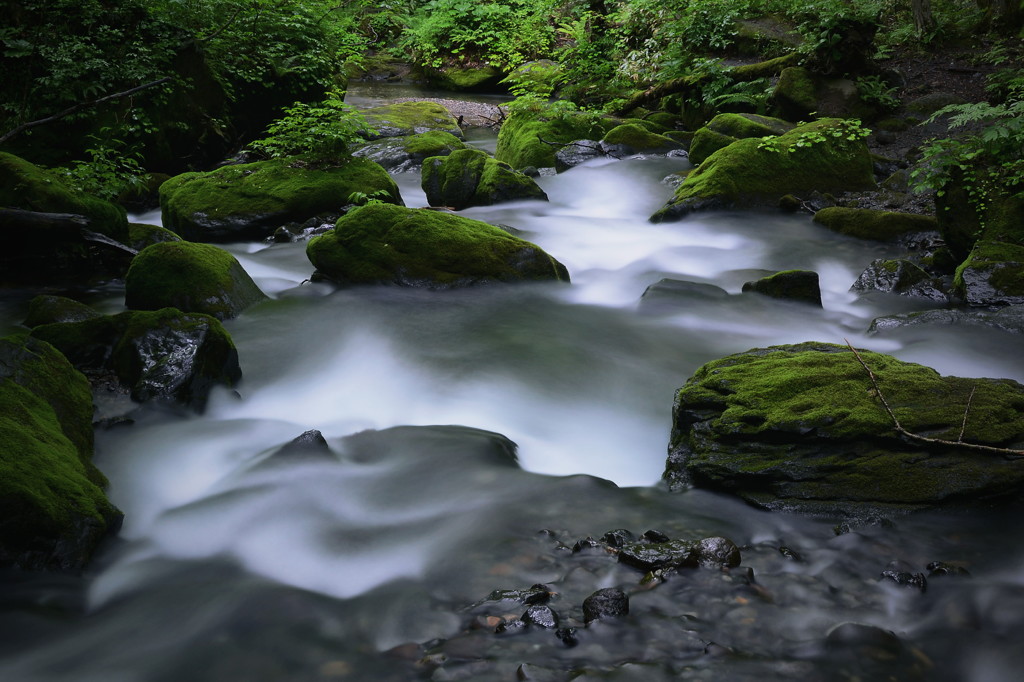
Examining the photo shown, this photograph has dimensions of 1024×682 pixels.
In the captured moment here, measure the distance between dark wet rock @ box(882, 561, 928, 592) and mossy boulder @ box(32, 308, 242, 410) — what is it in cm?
430

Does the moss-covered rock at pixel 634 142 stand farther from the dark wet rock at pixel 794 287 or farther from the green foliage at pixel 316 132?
the dark wet rock at pixel 794 287

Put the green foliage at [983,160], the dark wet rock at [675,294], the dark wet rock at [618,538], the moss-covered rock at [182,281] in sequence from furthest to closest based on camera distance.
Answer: the dark wet rock at [675,294], the green foliage at [983,160], the moss-covered rock at [182,281], the dark wet rock at [618,538]

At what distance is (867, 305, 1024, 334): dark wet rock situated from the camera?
239 inches

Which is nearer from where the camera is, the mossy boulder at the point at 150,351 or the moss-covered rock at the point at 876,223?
the mossy boulder at the point at 150,351

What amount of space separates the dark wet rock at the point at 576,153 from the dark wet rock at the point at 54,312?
912 centimetres

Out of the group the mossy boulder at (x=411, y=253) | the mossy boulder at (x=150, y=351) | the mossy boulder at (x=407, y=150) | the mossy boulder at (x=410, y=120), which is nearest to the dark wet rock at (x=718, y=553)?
the mossy boulder at (x=150, y=351)

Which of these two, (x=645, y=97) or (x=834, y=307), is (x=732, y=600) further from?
(x=645, y=97)

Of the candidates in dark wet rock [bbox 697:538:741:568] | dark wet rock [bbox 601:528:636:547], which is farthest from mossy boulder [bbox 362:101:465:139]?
dark wet rock [bbox 697:538:741:568]

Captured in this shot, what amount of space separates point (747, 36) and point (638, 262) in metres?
10.00

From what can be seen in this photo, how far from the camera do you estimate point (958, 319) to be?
20.5 feet

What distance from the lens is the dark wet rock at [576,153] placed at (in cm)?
1340

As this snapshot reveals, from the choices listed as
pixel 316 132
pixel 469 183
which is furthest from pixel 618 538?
pixel 469 183

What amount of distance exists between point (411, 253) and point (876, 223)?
5809 mm

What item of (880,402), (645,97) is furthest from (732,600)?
(645,97)
